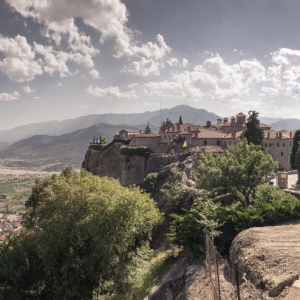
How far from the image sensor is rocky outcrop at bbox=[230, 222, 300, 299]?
1165cm

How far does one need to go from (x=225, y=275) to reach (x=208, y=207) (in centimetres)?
603

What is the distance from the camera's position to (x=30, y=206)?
30359 mm

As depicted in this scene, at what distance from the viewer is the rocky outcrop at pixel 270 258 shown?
11648 millimetres

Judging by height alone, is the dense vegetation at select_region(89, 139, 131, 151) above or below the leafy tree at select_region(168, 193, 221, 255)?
above

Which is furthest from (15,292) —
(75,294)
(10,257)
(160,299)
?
(160,299)

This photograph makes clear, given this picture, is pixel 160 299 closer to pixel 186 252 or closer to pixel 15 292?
pixel 186 252

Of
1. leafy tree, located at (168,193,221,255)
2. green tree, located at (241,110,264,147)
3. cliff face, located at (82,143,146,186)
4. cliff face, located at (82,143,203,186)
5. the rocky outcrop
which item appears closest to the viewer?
the rocky outcrop

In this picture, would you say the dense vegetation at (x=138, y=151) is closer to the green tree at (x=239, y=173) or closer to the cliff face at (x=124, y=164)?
the cliff face at (x=124, y=164)

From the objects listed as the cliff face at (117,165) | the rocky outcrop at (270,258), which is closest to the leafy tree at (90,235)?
the rocky outcrop at (270,258)

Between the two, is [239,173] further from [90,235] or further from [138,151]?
[138,151]

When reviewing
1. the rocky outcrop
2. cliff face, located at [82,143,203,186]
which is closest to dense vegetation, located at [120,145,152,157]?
cliff face, located at [82,143,203,186]

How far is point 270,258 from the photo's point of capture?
13695mm

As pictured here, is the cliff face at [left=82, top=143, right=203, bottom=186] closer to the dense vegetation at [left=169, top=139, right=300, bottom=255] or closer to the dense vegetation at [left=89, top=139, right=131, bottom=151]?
the dense vegetation at [left=89, top=139, right=131, bottom=151]

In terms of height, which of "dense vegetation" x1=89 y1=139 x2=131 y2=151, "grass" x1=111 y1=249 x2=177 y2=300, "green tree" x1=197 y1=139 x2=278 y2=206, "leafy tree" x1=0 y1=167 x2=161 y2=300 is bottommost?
"grass" x1=111 y1=249 x2=177 y2=300
